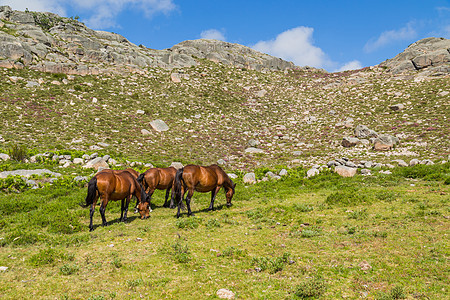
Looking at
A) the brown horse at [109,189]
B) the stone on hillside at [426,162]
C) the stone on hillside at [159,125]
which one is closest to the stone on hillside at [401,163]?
the stone on hillside at [426,162]

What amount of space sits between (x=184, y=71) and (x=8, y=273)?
49392mm

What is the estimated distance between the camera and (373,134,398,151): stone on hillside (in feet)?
85.5

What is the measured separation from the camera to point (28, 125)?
27297 mm

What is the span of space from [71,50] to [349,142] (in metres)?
48.7

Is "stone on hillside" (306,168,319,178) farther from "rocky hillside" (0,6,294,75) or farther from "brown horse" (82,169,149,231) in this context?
"rocky hillside" (0,6,294,75)

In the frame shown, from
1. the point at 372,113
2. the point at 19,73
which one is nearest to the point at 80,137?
the point at 19,73

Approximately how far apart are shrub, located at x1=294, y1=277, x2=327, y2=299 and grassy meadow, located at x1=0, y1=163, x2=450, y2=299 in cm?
2

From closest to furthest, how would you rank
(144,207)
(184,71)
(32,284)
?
1. (32,284)
2. (144,207)
3. (184,71)

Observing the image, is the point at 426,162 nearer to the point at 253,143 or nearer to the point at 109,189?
the point at 253,143

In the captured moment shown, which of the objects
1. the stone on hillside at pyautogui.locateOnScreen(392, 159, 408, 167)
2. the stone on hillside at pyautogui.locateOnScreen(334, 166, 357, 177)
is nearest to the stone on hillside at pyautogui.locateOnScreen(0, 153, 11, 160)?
the stone on hillside at pyautogui.locateOnScreen(334, 166, 357, 177)

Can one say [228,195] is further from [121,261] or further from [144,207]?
[121,261]

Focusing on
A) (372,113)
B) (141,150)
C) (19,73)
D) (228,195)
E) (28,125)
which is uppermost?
(19,73)

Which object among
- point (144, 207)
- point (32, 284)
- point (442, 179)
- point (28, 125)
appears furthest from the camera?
point (28, 125)

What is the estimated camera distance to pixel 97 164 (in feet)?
67.6
